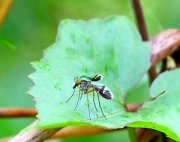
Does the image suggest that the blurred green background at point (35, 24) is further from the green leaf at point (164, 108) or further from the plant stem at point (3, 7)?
the green leaf at point (164, 108)

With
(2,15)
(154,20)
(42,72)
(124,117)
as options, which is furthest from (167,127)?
(154,20)

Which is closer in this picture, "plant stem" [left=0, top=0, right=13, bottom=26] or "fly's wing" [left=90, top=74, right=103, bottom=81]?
"fly's wing" [left=90, top=74, right=103, bottom=81]

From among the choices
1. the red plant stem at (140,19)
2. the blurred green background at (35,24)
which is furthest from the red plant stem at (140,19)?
the blurred green background at (35,24)

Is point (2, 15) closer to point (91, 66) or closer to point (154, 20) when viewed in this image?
point (91, 66)

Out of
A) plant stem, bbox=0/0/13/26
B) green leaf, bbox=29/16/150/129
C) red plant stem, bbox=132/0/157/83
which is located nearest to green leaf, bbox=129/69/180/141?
green leaf, bbox=29/16/150/129

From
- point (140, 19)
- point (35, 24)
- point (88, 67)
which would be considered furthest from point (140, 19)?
point (35, 24)

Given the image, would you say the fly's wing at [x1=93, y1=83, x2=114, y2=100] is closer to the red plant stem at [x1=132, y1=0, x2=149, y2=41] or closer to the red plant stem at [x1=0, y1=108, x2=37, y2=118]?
the red plant stem at [x1=0, y1=108, x2=37, y2=118]
